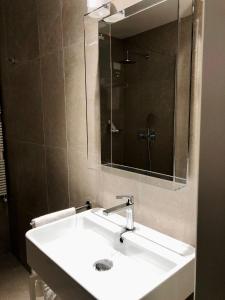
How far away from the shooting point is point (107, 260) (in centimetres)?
118

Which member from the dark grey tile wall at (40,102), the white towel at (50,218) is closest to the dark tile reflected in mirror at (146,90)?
the dark grey tile wall at (40,102)

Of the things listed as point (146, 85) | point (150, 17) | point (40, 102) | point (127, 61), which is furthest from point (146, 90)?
point (40, 102)

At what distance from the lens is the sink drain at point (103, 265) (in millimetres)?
1123

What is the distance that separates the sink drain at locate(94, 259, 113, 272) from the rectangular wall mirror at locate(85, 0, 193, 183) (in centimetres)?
46

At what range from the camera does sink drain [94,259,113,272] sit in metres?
1.12

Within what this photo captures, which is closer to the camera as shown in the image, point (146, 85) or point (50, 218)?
point (146, 85)

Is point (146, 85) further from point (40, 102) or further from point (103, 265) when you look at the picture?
point (40, 102)

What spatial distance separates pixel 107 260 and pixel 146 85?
849mm

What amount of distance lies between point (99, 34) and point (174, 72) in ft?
1.81

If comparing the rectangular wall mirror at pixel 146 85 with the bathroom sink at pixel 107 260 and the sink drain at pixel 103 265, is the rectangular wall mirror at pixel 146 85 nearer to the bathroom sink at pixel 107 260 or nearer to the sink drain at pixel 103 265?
the bathroom sink at pixel 107 260

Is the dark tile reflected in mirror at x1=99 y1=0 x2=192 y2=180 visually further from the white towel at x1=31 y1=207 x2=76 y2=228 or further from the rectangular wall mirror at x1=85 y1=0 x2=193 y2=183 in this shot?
the white towel at x1=31 y1=207 x2=76 y2=228

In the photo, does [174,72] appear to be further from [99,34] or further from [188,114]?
[99,34]

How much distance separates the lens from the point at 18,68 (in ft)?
7.26

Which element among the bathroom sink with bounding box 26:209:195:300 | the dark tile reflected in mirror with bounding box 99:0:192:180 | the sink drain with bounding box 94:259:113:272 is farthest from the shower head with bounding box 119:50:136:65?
the sink drain with bounding box 94:259:113:272
